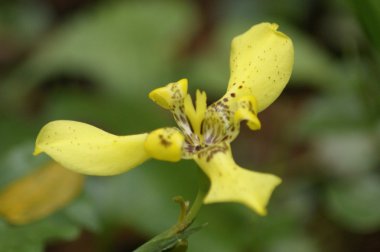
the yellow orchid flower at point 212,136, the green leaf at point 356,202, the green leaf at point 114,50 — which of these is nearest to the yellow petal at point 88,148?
the yellow orchid flower at point 212,136

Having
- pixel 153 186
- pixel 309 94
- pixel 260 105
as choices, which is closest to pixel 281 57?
pixel 260 105

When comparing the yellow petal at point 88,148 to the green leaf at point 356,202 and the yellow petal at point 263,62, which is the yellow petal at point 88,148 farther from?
the green leaf at point 356,202

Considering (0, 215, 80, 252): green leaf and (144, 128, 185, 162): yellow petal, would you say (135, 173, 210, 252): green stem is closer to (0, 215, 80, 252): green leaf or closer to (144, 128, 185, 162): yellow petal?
(144, 128, 185, 162): yellow petal

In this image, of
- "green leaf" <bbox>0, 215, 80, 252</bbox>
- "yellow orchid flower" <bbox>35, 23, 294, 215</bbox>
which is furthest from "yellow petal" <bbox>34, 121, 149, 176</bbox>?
"green leaf" <bbox>0, 215, 80, 252</bbox>

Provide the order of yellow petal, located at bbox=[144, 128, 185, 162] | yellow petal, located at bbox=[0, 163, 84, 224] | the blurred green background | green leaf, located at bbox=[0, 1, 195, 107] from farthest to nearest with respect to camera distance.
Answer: green leaf, located at bbox=[0, 1, 195, 107] < the blurred green background < yellow petal, located at bbox=[0, 163, 84, 224] < yellow petal, located at bbox=[144, 128, 185, 162]

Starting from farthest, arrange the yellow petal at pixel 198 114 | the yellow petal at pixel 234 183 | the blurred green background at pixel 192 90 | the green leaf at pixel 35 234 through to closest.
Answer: the blurred green background at pixel 192 90, the green leaf at pixel 35 234, the yellow petal at pixel 198 114, the yellow petal at pixel 234 183

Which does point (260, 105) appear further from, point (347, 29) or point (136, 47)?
point (347, 29)

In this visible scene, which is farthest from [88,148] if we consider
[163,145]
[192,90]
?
[192,90]

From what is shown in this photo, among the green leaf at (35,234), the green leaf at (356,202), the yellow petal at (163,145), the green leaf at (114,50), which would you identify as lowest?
the green leaf at (356,202)
